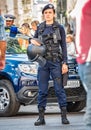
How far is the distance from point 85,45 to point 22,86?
6403 millimetres

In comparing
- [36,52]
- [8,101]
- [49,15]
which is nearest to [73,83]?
[8,101]

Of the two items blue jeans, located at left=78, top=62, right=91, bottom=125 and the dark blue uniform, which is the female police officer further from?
blue jeans, located at left=78, top=62, right=91, bottom=125

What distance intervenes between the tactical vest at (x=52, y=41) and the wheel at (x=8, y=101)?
6.27 ft

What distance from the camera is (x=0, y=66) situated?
811cm

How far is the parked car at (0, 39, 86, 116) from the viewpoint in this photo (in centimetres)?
1090

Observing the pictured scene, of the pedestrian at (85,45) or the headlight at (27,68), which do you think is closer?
the pedestrian at (85,45)

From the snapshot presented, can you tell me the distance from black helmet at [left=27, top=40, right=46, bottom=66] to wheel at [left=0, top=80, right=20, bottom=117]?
6.65 feet

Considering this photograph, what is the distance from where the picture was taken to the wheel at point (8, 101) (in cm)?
1093

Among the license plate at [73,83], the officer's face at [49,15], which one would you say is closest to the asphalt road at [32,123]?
the license plate at [73,83]

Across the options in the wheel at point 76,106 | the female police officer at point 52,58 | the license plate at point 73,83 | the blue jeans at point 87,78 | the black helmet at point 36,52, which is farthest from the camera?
the wheel at point 76,106

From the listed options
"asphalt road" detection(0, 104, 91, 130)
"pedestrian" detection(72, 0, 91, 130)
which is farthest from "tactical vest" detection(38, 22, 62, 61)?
"pedestrian" detection(72, 0, 91, 130)

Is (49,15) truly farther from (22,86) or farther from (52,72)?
(22,86)

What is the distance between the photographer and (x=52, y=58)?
922 centimetres

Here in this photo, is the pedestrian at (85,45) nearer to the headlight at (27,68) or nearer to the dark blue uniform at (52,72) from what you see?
the dark blue uniform at (52,72)
